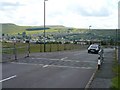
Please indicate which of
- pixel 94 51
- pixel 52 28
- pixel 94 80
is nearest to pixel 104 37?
pixel 52 28

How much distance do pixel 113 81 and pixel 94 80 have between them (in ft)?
3.06

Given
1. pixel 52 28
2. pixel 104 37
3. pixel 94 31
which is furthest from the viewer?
pixel 52 28

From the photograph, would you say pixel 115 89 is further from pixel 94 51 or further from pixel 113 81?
pixel 94 51

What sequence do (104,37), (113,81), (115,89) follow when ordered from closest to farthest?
(115,89), (113,81), (104,37)

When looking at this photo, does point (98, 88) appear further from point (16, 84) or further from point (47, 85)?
point (16, 84)

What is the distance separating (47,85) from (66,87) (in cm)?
88

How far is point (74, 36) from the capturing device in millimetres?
137125

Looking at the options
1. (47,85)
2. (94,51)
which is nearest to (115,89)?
(47,85)

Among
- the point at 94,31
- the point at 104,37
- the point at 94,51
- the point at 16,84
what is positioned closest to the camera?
the point at 16,84

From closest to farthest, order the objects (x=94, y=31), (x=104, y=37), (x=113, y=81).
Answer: (x=113, y=81)
(x=104, y=37)
(x=94, y=31)

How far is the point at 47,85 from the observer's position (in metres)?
13.5

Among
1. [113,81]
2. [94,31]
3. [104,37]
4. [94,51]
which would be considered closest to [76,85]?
[113,81]

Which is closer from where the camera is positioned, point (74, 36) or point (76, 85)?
point (76, 85)

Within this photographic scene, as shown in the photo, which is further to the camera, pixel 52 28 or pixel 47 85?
pixel 52 28
